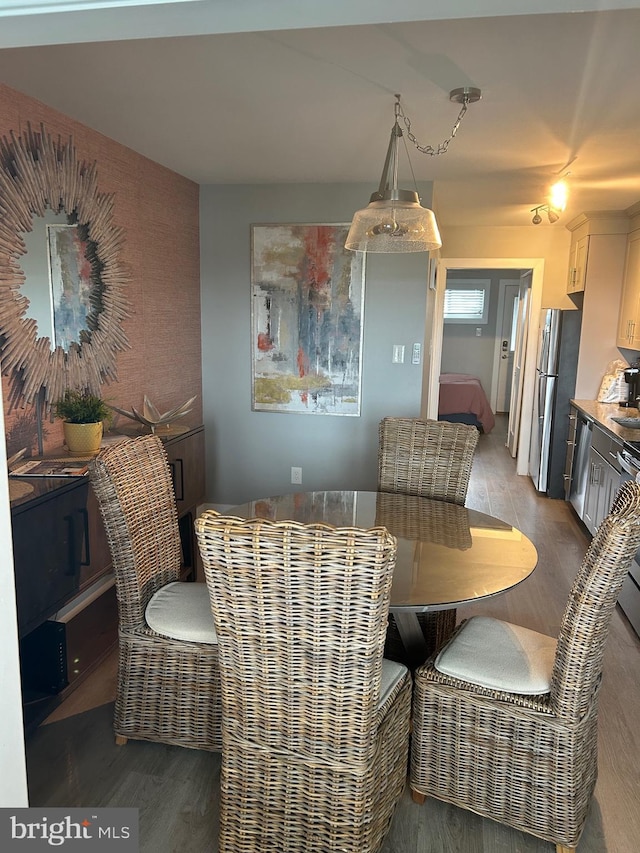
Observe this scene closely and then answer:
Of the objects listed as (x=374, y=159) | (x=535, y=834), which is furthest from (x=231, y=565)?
(x=374, y=159)

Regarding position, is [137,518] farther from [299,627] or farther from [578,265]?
[578,265]

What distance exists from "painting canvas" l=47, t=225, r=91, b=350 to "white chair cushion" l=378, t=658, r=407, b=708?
197 cm

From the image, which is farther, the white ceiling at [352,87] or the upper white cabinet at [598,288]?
the upper white cabinet at [598,288]

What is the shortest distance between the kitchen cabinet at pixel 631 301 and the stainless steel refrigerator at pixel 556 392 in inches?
13.0

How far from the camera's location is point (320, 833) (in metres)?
1.66

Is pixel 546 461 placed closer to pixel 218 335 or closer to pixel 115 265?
pixel 218 335

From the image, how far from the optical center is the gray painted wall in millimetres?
4191

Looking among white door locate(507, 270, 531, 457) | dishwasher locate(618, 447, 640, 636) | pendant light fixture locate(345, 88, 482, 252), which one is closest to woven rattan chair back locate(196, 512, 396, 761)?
pendant light fixture locate(345, 88, 482, 252)

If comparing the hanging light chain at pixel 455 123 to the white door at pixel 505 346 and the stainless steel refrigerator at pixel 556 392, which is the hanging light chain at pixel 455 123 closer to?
the stainless steel refrigerator at pixel 556 392

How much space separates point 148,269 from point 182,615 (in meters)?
2.24

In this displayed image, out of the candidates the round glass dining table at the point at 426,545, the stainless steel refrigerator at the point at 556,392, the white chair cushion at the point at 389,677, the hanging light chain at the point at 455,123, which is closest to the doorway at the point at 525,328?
the stainless steel refrigerator at the point at 556,392

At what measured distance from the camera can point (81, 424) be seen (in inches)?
107

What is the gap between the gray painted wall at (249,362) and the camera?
4.19 metres

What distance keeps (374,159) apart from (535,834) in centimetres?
316
